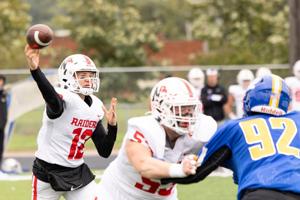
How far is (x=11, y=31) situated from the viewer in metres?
23.6

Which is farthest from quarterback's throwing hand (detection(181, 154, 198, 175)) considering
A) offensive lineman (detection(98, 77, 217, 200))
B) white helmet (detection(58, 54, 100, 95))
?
white helmet (detection(58, 54, 100, 95))

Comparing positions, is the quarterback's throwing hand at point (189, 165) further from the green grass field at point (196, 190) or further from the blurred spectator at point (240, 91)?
the blurred spectator at point (240, 91)

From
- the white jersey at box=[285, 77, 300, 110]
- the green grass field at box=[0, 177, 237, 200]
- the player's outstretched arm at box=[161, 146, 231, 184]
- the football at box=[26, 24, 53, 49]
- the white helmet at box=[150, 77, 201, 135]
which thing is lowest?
the green grass field at box=[0, 177, 237, 200]

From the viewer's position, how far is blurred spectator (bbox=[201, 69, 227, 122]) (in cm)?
1216

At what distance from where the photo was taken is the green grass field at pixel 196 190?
8734 mm

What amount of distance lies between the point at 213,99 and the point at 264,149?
8.19 meters

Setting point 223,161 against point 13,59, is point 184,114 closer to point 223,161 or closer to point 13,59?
point 223,161

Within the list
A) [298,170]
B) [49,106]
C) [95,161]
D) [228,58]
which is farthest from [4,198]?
[228,58]

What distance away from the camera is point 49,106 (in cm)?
560

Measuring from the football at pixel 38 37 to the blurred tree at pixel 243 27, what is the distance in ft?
52.0

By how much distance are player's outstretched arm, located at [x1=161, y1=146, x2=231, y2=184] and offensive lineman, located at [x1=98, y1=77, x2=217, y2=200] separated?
0.36ft

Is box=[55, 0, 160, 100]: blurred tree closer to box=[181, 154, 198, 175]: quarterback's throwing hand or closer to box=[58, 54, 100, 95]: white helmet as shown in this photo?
box=[58, 54, 100, 95]: white helmet

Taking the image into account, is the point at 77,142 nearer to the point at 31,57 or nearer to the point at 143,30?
the point at 31,57

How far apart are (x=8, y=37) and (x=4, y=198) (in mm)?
15352
